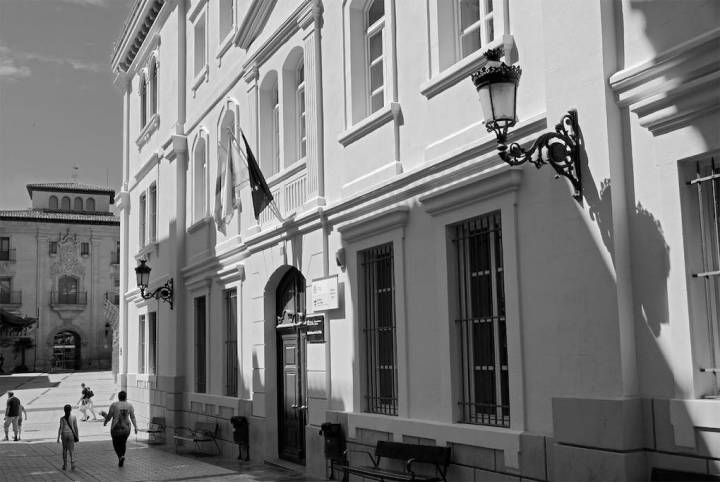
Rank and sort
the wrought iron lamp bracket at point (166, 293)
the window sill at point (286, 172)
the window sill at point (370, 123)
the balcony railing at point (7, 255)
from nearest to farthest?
the window sill at point (370, 123) < the window sill at point (286, 172) < the wrought iron lamp bracket at point (166, 293) < the balcony railing at point (7, 255)

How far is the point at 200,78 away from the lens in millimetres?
20281

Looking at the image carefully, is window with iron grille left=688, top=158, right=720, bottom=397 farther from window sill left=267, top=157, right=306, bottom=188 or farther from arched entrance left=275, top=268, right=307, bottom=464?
arched entrance left=275, top=268, right=307, bottom=464

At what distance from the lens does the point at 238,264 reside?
1689 cm

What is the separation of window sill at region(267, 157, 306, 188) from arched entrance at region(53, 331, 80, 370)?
197ft

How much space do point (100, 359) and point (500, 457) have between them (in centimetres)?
6699

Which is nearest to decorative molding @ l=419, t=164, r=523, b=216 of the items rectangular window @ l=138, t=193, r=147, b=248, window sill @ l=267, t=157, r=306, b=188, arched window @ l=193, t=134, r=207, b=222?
window sill @ l=267, t=157, r=306, b=188

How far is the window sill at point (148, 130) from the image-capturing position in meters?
24.1

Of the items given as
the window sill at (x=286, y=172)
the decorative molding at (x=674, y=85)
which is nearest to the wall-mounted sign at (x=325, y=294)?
the window sill at (x=286, y=172)

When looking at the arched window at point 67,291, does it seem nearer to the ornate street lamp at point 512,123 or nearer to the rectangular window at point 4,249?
the rectangular window at point 4,249

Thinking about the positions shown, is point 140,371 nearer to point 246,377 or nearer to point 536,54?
point 246,377

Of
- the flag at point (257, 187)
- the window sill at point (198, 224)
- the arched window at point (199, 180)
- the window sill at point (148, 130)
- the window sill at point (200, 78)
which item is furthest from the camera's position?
the window sill at point (148, 130)

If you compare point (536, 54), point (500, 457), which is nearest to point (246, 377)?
point (500, 457)

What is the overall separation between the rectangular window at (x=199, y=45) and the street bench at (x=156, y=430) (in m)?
8.53

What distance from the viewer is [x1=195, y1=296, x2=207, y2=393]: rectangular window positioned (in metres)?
19.6
